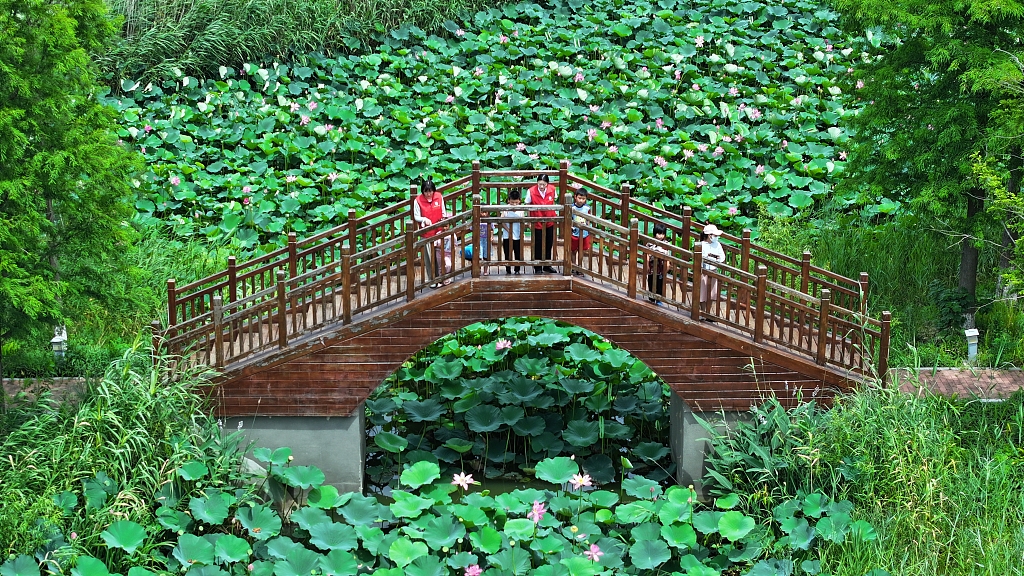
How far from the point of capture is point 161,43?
2227cm

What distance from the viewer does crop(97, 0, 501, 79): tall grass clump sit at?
73.0 ft

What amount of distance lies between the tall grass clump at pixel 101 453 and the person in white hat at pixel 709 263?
17.7ft

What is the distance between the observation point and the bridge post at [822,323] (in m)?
13.1

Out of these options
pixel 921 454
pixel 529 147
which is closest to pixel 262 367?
pixel 921 454

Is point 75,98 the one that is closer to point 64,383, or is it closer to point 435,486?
point 64,383

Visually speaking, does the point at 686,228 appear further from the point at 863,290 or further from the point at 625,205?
the point at 863,290

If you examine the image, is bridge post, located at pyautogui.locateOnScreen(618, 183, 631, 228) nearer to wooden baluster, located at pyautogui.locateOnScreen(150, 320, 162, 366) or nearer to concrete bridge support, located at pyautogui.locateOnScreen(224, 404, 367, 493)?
concrete bridge support, located at pyautogui.locateOnScreen(224, 404, 367, 493)

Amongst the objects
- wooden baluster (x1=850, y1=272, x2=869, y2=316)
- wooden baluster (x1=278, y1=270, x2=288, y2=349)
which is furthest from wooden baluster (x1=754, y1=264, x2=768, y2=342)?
wooden baluster (x1=278, y1=270, x2=288, y2=349)

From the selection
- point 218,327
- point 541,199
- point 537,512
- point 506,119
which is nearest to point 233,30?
point 506,119

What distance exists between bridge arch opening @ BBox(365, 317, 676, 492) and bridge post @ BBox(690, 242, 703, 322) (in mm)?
1465

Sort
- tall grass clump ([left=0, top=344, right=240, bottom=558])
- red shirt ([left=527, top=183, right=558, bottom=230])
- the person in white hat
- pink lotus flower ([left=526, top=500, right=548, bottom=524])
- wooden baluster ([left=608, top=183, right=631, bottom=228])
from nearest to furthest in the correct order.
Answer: tall grass clump ([left=0, top=344, right=240, bottom=558]), pink lotus flower ([left=526, top=500, right=548, bottom=524]), the person in white hat, red shirt ([left=527, top=183, right=558, bottom=230]), wooden baluster ([left=608, top=183, right=631, bottom=228])

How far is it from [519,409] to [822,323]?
12.3ft

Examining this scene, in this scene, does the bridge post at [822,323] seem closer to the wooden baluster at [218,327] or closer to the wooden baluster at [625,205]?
the wooden baluster at [625,205]

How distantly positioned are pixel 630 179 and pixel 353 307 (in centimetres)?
759
